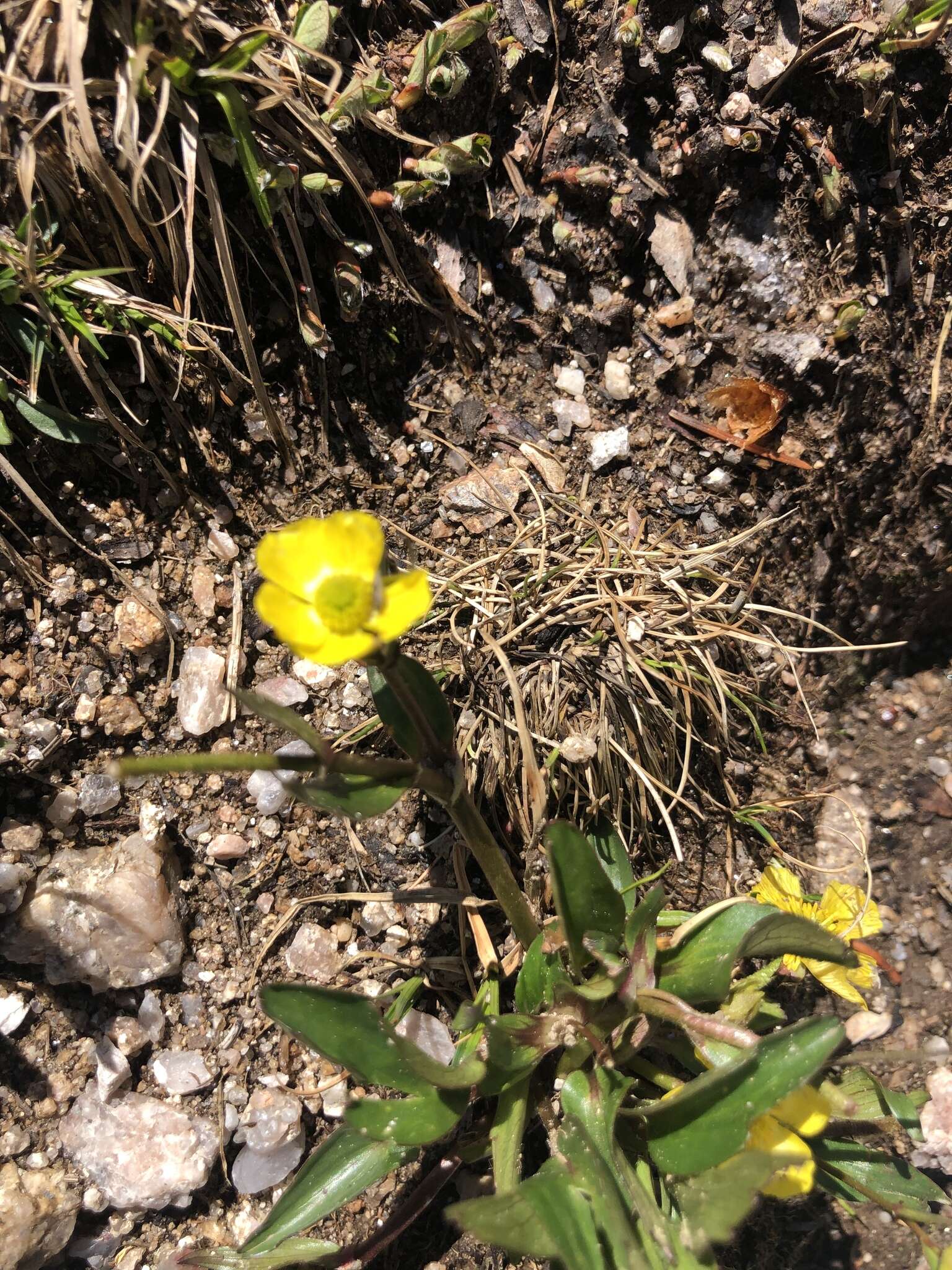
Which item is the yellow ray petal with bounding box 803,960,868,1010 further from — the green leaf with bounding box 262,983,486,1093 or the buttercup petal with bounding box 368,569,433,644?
the buttercup petal with bounding box 368,569,433,644

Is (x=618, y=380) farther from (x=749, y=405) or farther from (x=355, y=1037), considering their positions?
(x=355, y=1037)

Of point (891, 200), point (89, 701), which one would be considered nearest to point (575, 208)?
point (891, 200)

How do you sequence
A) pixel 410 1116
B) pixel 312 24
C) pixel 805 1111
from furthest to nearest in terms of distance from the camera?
1. pixel 312 24
2. pixel 410 1116
3. pixel 805 1111

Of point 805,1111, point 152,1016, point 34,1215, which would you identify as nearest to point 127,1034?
point 152,1016

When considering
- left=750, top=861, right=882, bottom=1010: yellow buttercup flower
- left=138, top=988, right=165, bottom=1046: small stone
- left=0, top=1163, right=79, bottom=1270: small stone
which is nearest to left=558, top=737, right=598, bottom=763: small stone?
left=750, top=861, right=882, bottom=1010: yellow buttercup flower

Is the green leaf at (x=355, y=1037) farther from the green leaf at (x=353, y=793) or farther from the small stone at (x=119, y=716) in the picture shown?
the small stone at (x=119, y=716)
